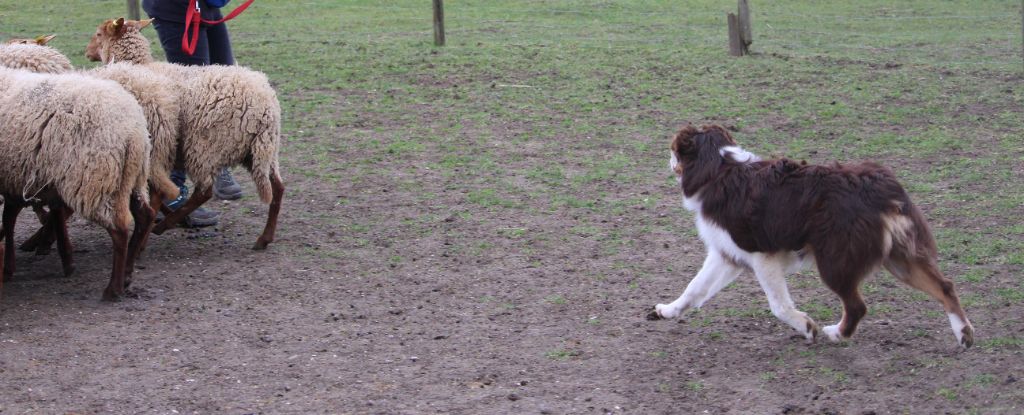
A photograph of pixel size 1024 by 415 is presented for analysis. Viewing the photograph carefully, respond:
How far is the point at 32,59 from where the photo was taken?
698cm

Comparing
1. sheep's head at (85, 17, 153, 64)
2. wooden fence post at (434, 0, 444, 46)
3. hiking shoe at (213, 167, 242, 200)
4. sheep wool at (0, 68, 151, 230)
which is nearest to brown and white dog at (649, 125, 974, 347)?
sheep wool at (0, 68, 151, 230)

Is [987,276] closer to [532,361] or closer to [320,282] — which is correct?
[532,361]

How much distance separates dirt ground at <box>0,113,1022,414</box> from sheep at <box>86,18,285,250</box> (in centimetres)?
37

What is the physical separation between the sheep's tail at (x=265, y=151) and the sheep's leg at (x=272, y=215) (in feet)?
0.33

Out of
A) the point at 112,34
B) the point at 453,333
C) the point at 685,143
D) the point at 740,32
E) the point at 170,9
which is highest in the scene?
the point at 170,9

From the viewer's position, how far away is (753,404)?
4559 millimetres

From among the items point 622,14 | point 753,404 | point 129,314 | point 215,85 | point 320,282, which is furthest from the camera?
point 622,14

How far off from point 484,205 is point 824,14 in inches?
410

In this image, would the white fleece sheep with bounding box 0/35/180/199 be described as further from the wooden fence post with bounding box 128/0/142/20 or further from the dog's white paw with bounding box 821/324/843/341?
the wooden fence post with bounding box 128/0/142/20

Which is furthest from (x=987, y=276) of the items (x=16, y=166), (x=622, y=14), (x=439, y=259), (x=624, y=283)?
(x=622, y=14)

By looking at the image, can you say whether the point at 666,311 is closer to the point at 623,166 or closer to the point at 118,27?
the point at 623,166

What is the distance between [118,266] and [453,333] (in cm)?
192

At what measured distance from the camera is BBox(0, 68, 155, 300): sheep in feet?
18.9

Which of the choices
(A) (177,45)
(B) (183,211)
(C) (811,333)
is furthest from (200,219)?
(C) (811,333)
